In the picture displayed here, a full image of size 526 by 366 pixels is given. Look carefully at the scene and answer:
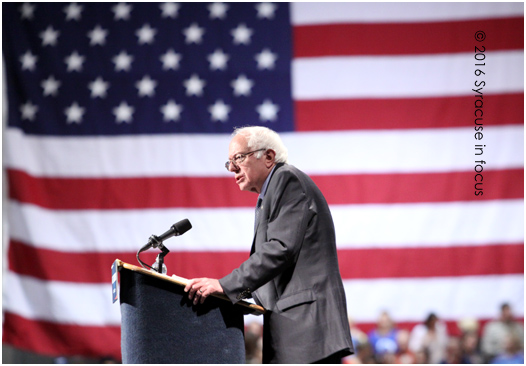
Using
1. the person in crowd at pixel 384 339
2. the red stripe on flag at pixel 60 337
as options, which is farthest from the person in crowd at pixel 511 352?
the red stripe on flag at pixel 60 337

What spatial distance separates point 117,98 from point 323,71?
2.14 meters

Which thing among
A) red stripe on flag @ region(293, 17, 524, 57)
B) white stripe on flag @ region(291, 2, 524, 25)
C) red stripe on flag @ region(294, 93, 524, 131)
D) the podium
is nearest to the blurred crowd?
red stripe on flag @ region(294, 93, 524, 131)

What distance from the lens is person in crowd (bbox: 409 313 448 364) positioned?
5781 mm

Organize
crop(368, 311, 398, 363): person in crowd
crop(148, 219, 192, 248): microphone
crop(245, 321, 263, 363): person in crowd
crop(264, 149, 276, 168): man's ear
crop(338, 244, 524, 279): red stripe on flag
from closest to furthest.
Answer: crop(148, 219, 192, 248): microphone
crop(264, 149, 276, 168): man's ear
crop(245, 321, 263, 363): person in crowd
crop(368, 311, 398, 363): person in crowd
crop(338, 244, 524, 279): red stripe on flag

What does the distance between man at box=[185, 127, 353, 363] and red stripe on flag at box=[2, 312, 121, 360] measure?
14.3 feet

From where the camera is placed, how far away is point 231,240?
5992 mm

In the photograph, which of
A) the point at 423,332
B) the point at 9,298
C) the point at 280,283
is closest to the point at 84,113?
the point at 9,298

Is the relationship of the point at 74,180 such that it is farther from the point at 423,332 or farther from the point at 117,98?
the point at 423,332

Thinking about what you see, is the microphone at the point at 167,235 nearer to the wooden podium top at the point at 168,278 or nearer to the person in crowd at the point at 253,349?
the wooden podium top at the point at 168,278

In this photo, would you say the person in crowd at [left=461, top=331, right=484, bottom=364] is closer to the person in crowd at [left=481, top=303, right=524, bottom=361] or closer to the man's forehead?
the person in crowd at [left=481, top=303, right=524, bottom=361]

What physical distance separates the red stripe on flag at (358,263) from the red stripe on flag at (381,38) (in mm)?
2019

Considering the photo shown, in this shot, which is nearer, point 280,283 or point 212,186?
point 280,283

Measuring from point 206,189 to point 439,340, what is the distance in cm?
269

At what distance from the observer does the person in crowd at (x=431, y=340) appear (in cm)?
578
